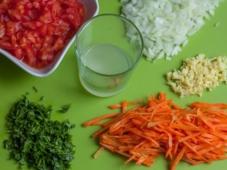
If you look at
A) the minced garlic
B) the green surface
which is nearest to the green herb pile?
the green surface

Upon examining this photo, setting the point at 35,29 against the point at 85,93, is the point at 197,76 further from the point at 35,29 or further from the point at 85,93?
the point at 35,29

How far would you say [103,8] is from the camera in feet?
7.12

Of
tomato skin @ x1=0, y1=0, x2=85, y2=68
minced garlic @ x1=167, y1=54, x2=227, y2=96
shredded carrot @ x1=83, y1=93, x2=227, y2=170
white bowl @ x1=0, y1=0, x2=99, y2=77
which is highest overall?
tomato skin @ x1=0, y1=0, x2=85, y2=68

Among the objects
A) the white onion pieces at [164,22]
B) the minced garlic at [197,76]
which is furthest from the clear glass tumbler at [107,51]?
the minced garlic at [197,76]

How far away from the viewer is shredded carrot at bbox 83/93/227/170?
1.89 m

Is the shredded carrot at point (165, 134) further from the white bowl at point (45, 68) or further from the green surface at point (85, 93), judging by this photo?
the white bowl at point (45, 68)

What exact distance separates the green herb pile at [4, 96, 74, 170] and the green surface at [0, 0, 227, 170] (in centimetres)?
3

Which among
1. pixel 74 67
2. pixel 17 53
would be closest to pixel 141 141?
pixel 74 67

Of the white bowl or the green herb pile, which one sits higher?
the white bowl

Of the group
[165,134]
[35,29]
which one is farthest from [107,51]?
[165,134]

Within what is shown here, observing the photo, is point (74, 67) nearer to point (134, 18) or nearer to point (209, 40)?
point (134, 18)

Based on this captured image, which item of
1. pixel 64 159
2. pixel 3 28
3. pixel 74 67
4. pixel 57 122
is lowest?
pixel 64 159

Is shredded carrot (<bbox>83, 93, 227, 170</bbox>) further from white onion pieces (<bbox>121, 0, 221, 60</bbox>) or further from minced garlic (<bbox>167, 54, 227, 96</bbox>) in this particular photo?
white onion pieces (<bbox>121, 0, 221, 60</bbox>)

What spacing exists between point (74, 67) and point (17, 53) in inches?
9.9
